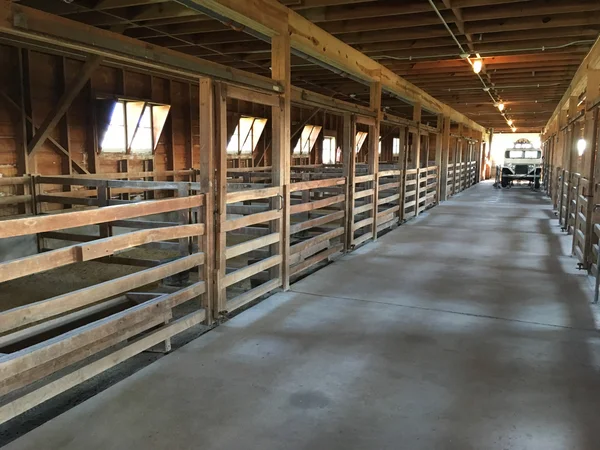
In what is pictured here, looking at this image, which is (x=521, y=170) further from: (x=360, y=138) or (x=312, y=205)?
(x=312, y=205)

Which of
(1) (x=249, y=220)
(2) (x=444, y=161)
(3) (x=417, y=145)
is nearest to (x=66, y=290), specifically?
(1) (x=249, y=220)

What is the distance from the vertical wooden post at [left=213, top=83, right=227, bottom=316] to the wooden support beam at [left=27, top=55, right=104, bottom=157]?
4.52 meters

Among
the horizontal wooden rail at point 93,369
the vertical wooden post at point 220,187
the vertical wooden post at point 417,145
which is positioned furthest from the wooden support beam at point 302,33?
the horizontal wooden rail at point 93,369

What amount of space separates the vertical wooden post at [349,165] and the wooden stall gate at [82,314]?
3164 millimetres

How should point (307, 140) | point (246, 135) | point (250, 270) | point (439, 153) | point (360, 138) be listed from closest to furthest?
point (250, 270) → point (246, 135) → point (439, 153) → point (307, 140) → point (360, 138)

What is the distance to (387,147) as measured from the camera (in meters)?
23.6

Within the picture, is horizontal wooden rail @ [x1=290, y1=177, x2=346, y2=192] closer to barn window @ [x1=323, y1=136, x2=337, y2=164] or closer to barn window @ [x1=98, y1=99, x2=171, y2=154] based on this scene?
barn window @ [x1=98, y1=99, x2=171, y2=154]

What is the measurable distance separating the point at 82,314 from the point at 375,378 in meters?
1.80

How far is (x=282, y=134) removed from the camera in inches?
185

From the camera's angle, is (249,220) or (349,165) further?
(349,165)

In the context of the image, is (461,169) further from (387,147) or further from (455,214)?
(455,214)

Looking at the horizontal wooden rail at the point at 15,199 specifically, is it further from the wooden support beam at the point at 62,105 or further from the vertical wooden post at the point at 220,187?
the vertical wooden post at the point at 220,187

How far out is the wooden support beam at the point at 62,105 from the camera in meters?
7.15

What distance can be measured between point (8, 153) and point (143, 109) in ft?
9.26
